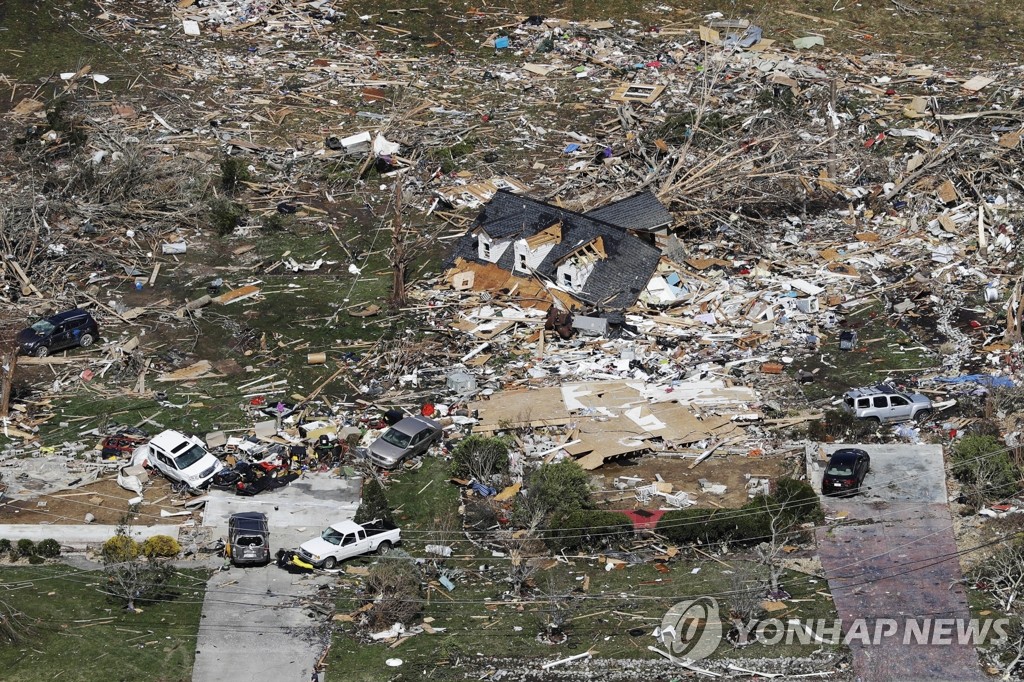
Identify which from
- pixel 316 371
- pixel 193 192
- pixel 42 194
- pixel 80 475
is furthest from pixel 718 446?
pixel 42 194

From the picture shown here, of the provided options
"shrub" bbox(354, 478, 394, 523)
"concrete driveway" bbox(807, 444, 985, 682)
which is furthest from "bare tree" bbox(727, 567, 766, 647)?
"shrub" bbox(354, 478, 394, 523)

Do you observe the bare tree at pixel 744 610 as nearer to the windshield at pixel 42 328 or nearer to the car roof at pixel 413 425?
the car roof at pixel 413 425

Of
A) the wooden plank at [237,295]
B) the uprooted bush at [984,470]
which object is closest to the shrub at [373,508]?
the wooden plank at [237,295]

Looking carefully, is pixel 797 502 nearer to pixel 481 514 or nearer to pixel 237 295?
pixel 481 514

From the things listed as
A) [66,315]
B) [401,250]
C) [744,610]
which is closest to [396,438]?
[401,250]

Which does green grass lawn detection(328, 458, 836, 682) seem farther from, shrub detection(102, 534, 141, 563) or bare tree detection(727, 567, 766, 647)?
shrub detection(102, 534, 141, 563)

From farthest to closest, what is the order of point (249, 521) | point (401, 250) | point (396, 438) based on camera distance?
point (401, 250)
point (396, 438)
point (249, 521)

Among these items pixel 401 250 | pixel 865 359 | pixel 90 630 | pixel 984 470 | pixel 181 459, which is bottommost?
pixel 90 630

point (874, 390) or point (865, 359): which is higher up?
point (874, 390)
